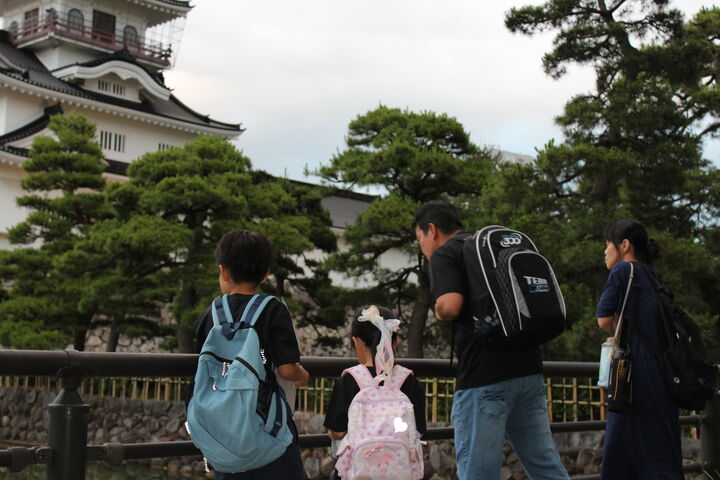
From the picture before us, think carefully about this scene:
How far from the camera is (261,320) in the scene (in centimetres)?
231

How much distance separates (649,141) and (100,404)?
13012 mm

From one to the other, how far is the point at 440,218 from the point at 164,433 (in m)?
15.1

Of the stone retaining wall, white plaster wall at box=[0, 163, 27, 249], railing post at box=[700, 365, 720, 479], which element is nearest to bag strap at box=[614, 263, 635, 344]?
railing post at box=[700, 365, 720, 479]

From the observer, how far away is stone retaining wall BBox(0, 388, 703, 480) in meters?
11.9

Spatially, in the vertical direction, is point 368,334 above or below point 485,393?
above

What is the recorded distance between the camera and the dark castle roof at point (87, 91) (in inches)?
881

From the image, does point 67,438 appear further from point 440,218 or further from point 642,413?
point 642,413

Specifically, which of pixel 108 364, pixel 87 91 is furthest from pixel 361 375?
pixel 87 91

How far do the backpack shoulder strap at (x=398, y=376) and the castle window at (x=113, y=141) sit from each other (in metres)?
22.2

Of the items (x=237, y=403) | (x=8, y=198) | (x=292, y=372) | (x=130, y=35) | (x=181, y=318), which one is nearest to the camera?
(x=237, y=403)

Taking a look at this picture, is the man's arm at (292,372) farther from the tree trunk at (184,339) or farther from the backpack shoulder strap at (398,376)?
the tree trunk at (184,339)

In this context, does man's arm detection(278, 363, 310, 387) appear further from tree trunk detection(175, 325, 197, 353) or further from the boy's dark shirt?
tree trunk detection(175, 325, 197, 353)

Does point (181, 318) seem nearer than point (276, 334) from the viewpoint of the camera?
No

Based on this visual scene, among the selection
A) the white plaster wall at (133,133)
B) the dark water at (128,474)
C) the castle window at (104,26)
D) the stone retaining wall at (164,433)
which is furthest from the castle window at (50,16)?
the dark water at (128,474)
